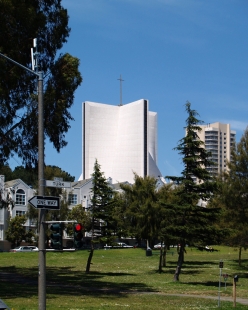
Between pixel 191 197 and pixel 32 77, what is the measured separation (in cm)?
1249

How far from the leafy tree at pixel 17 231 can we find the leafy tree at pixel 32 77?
179 ft

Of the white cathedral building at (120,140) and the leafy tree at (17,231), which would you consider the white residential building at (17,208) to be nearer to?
the leafy tree at (17,231)

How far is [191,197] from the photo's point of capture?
117ft

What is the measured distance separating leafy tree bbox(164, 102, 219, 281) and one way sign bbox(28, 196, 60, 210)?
20767 mm

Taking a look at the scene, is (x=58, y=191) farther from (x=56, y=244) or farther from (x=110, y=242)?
(x=56, y=244)

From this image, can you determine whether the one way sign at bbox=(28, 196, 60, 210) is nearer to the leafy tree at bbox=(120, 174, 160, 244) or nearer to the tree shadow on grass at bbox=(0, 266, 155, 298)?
the tree shadow on grass at bbox=(0, 266, 155, 298)

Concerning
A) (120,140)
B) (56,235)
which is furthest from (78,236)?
(120,140)

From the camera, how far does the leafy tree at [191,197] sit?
35.5 meters

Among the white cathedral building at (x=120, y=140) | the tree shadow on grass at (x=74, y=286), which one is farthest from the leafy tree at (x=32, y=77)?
the white cathedral building at (x=120, y=140)

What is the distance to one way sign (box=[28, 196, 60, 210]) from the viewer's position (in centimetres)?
1476

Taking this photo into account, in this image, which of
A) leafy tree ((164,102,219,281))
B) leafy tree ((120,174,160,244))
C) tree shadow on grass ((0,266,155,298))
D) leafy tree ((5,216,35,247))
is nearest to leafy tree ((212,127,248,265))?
leafy tree ((120,174,160,244))

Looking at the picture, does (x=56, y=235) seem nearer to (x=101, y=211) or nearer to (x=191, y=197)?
(x=191, y=197)

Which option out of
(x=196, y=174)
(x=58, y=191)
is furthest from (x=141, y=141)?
(x=196, y=174)

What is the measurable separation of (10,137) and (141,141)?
126 m
